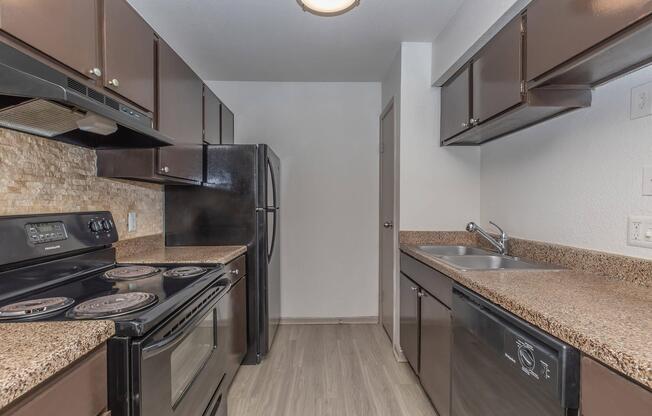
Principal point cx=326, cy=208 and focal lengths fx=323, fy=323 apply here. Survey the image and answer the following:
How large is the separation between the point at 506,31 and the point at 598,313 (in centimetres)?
134

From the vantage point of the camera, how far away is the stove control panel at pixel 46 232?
1188 mm

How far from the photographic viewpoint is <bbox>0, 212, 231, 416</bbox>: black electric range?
0.86 metres

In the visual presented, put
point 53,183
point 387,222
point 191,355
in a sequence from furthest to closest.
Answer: point 387,222
point 53,183
point 191,355

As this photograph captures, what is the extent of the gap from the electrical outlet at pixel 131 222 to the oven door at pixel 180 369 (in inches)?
32.6

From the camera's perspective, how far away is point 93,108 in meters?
0.99

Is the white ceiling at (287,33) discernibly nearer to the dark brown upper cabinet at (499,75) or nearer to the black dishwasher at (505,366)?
the dark brown upper cabinet at (499,75)

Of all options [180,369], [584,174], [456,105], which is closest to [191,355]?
[180,369]

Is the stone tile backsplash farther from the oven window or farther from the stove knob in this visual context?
the oven window

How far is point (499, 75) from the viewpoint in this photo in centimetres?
162

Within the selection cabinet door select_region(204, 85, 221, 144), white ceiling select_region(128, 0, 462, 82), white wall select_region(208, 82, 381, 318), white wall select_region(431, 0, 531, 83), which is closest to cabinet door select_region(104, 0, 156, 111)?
white ceiling select_region(128, 0, 462, 82)

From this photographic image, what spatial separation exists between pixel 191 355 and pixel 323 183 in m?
2.17

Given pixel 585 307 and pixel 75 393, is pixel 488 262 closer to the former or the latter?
pixel 585 307

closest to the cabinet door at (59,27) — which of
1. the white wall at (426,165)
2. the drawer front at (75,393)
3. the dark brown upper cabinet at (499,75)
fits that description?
the drawer front at (75,393)

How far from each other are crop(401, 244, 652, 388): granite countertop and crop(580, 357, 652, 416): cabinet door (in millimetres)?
24
